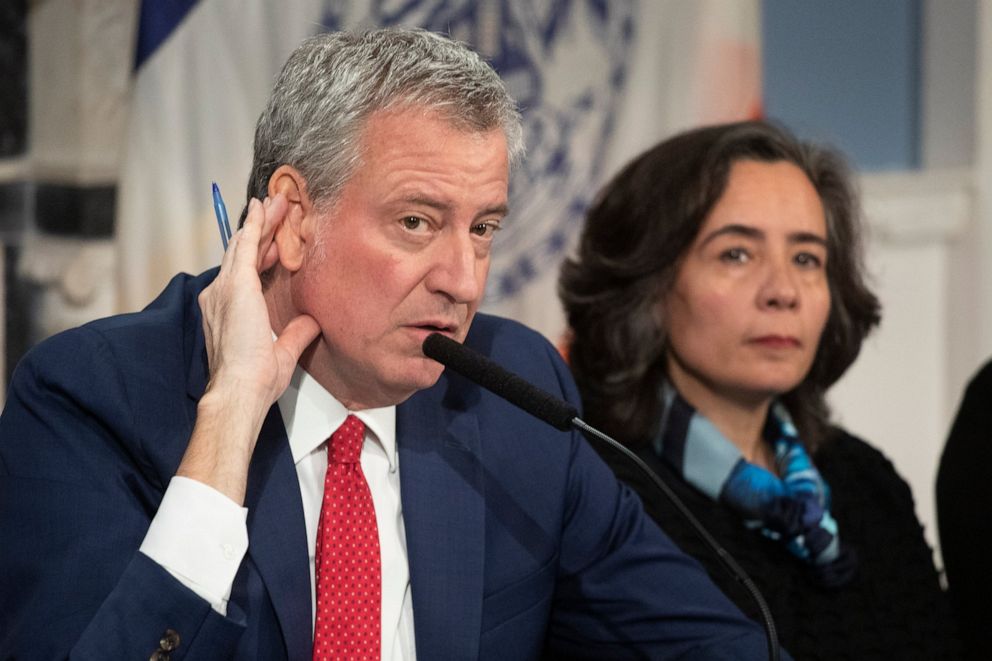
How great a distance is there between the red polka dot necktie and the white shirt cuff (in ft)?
0.51

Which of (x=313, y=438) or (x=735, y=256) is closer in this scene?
(x=313, y=438)

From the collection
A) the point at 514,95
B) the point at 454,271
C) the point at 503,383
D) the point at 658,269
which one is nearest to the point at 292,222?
the point at 454,271

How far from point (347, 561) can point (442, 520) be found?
0.13m

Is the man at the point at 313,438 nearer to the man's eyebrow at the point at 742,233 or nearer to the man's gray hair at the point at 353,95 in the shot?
the man's gray hair at the point at 353,95

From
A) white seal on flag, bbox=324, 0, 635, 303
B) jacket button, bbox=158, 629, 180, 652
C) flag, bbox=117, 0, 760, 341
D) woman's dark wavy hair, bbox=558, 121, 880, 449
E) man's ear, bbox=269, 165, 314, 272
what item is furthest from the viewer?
white seal on flag, bbox=324, 0, 635, 303

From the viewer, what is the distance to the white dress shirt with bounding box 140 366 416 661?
3.90ft

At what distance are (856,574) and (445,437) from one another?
0.88m

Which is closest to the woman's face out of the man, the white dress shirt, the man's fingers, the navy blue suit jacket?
the navy blue suit jacket

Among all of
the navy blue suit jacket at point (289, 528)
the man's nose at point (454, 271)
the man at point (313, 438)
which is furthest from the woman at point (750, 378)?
the man's nose at point (454, 271)

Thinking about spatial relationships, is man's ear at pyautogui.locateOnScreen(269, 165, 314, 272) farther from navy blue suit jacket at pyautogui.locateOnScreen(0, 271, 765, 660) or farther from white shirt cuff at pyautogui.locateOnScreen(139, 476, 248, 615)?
white shirt cuff at pyautogui.locateOnScreen(139, 476, 248, 615)

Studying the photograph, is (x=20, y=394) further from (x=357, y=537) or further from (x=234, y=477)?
(x=357, y=537)

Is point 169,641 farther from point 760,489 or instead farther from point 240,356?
point 760,489

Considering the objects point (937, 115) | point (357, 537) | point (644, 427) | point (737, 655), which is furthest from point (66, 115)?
point (937, 115)

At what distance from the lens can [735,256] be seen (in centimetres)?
207
